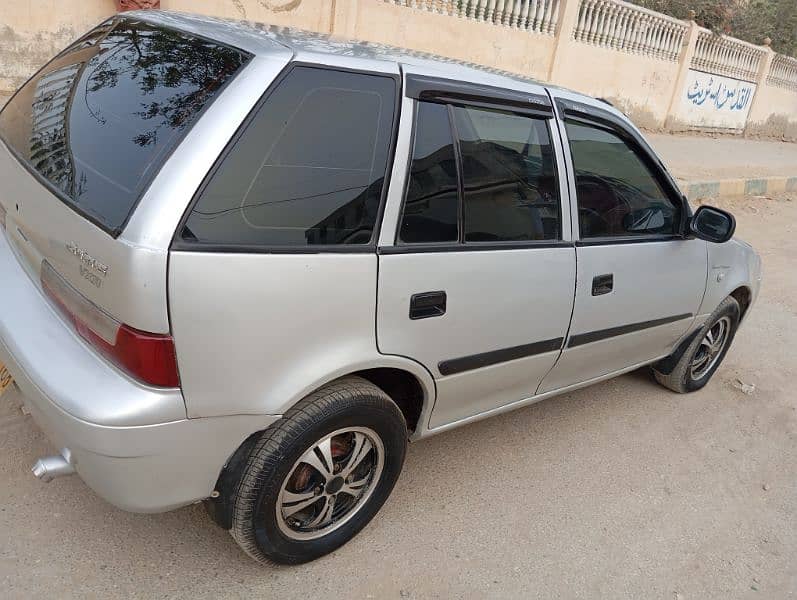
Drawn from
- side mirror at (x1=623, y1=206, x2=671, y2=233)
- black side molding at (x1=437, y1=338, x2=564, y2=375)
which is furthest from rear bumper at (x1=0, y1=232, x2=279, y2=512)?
side mirror at (x1=623, y1=206, x2=671, y2=233)

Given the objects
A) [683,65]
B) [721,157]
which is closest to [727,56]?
[683,65]

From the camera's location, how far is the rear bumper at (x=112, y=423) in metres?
1.77

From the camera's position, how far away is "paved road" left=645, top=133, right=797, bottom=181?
1087 cm

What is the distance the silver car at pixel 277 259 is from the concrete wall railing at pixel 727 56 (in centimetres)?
1426

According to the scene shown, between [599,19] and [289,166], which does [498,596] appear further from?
[599,19]

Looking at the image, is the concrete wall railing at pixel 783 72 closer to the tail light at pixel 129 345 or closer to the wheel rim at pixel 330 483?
the wheel rim at pixel 330 483

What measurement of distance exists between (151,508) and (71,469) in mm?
275

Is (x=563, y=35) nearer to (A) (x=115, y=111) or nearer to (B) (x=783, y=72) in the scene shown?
(B) (x=783, y=72)

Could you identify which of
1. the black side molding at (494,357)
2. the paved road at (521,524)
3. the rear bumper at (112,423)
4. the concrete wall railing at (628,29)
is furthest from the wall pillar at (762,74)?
the rear bumper at (112,423)

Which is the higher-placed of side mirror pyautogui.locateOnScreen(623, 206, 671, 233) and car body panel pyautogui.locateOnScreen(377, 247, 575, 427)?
side mirror pyautogui.locateOnScreen(623, 206, 671, 233)

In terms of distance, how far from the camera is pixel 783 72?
18062 mm

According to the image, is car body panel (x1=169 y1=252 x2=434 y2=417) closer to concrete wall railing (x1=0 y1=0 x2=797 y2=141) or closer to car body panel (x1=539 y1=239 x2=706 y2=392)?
car body panel (x1=539 y1=239 x2=706 y2=392)

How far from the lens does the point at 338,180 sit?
2070 mm

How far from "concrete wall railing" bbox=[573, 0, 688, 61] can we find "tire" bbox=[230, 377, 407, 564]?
11.7 metres
